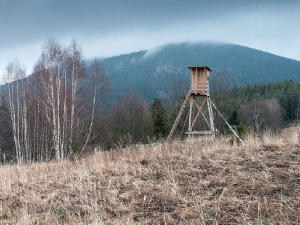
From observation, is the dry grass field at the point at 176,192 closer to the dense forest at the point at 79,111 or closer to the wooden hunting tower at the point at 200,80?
the dense forest at the point at 79,111

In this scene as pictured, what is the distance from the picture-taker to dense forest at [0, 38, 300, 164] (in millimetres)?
13852

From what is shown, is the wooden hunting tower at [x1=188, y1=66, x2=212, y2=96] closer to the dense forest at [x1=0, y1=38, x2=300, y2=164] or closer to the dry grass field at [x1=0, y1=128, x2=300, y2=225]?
the dense forest at [x1=0, y1=38, x2=300, y2=164]

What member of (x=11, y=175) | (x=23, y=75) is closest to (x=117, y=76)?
(x=23, y=75)

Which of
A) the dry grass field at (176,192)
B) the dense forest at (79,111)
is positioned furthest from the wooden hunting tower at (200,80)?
the dry grass field at (176,192)

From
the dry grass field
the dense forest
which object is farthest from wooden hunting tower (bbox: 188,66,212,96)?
the dry grass field

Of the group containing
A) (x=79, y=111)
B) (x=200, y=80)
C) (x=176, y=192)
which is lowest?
(x=176, y=192)

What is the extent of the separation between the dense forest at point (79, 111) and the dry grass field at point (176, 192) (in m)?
1.58

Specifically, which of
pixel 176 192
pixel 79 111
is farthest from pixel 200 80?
pixel 176 192

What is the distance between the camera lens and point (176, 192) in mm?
3654

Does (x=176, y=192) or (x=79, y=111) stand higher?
(x=79, y=111)

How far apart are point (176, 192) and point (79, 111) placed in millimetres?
13090

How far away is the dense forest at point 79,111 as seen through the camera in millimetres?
13852

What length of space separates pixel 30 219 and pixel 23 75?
15.9 m

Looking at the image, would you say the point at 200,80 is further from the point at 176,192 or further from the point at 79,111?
the point at 176,192
